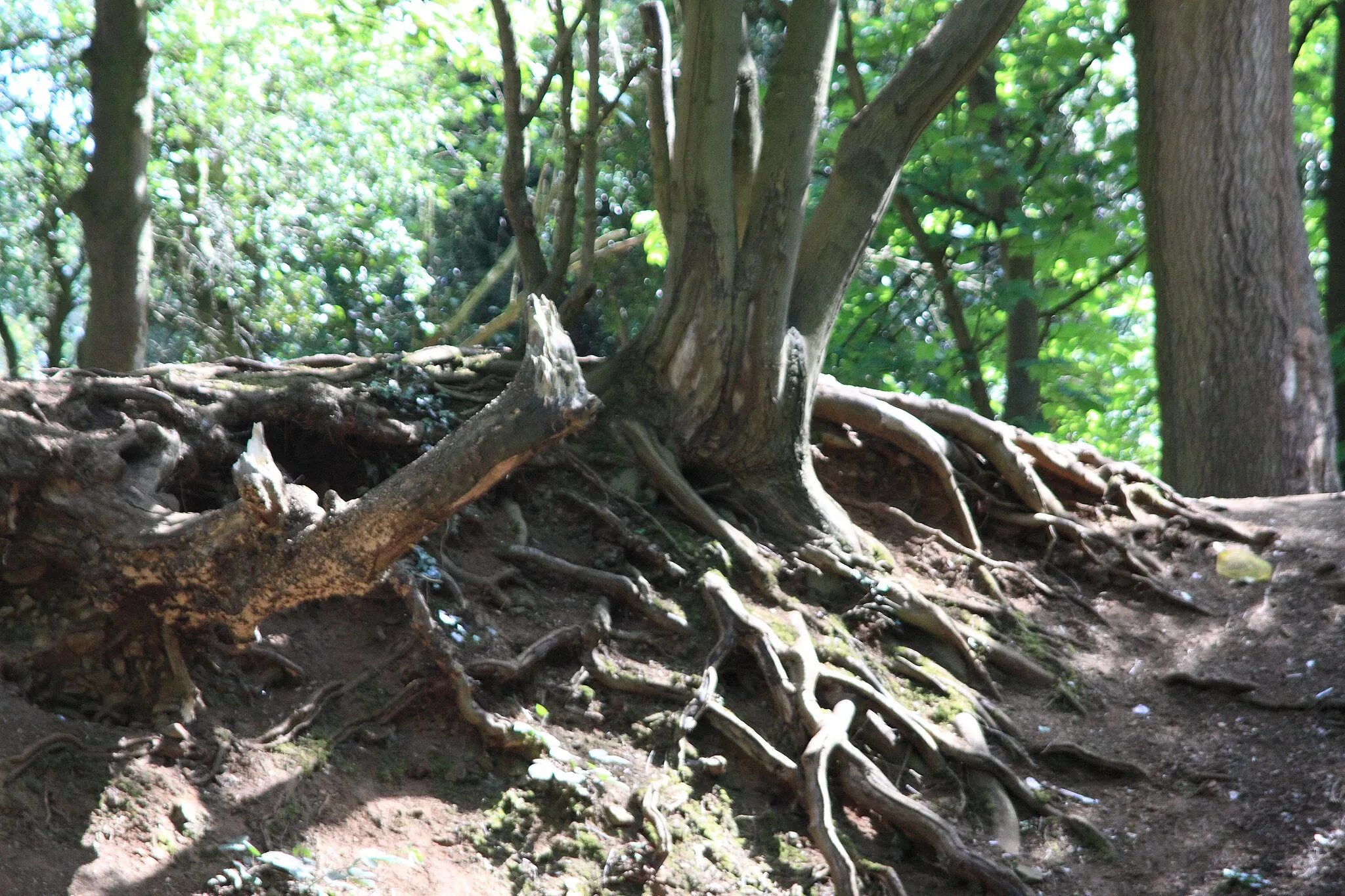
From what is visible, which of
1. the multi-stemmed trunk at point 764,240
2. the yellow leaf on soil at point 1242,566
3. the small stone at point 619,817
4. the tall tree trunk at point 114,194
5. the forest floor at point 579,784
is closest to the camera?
the forest floor at point 579,784

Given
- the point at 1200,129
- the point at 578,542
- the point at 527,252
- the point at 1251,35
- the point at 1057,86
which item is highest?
the point at 1057,86

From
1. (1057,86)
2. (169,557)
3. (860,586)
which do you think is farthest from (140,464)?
(1057,86)

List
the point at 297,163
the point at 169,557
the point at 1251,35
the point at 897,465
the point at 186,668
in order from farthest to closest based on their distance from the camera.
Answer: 1. the point at 297,163
2. the point at 1251,35
3. the point at 897,465
4. the point at 186,668
5. the point at 169,557

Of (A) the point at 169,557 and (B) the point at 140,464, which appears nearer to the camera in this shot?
(A) the point at 169,557

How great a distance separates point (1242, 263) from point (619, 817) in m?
6.12

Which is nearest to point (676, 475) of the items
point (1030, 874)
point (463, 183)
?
point (1030, 874)

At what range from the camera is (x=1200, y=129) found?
7.98 meters

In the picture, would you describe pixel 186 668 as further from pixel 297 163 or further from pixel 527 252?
pixel 297 163

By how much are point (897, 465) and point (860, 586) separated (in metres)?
1.45

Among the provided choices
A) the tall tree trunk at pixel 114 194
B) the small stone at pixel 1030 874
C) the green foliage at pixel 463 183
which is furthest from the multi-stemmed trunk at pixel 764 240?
the green foliage at pixel 463 183

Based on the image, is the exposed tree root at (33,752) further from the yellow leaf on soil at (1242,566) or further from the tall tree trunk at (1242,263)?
the tall tree trunk at (1242,263)

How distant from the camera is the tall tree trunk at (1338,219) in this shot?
390 inches

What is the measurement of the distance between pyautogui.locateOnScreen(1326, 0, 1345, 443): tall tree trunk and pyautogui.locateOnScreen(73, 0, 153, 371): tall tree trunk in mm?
9781

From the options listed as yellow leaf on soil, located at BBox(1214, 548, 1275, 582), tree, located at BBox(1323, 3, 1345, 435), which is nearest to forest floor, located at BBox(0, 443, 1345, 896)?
yellow leaf on soil, located at BBox(1214, 548, 1275, 582)
